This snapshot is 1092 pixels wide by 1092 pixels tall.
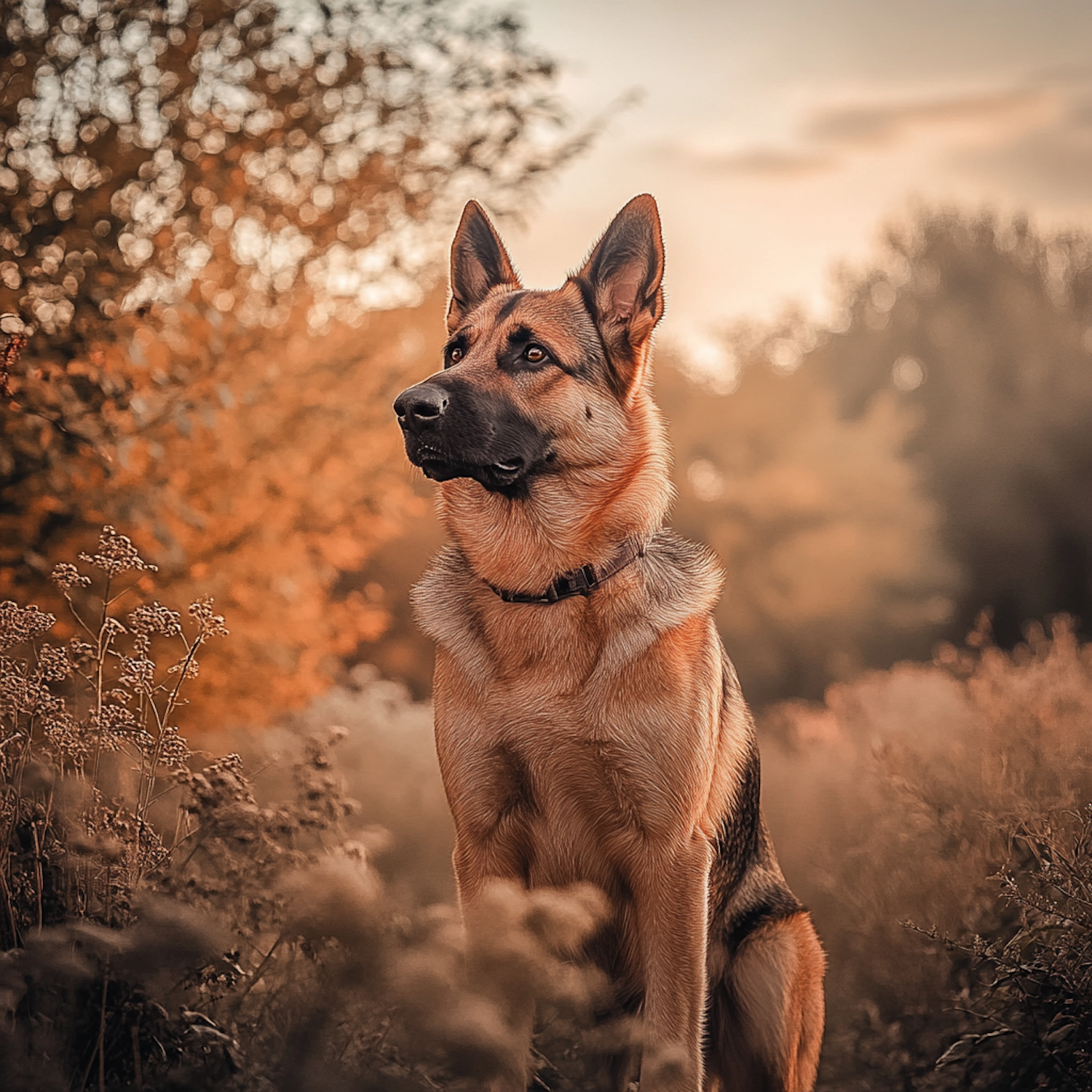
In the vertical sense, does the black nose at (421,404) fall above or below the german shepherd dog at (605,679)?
above

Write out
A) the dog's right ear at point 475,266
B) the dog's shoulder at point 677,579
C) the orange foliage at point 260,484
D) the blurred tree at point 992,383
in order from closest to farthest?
the dog's shoulder at point 677,579
the dog's right ear at point 475,266
the orange foliage at point 260,484
the blurred tree at point 992,383

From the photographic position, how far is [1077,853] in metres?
3.09

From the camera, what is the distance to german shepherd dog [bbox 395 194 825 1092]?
2.75 m

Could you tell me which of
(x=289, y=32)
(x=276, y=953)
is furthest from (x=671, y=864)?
(x=289, y=32)

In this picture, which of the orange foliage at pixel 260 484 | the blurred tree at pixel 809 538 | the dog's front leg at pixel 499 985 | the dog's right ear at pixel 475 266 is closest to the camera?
the dog's front leg at pixel 499 985

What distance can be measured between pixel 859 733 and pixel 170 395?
4211mm

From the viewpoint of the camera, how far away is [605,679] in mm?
2801

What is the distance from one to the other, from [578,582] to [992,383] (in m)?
8.70

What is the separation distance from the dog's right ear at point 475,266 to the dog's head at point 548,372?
0.13 ft

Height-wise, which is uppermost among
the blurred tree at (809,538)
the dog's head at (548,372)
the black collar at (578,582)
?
the dog's head at (548,372)

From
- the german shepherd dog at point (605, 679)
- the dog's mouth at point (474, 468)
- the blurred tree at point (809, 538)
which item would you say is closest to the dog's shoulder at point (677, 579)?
the german shepherd dog at point (605, 679)

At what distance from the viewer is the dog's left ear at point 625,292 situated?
10.2ft

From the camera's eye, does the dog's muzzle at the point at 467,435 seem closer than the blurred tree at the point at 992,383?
Yes

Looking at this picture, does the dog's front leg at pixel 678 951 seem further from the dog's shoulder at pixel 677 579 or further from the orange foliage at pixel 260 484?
the orange foliage at pixel 260 484
